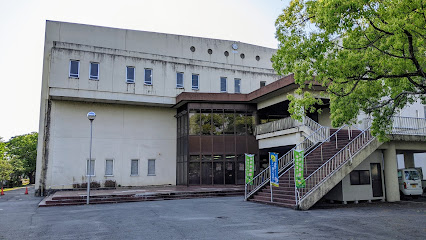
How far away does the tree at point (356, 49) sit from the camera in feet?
28.4

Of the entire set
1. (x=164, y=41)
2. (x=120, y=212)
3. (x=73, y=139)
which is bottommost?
(x=120, y=212)

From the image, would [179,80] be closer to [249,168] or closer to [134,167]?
[134,167]

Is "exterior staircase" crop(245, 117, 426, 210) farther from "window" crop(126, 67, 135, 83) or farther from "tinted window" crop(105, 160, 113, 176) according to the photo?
"window" crop(126, 67, 135, 83)

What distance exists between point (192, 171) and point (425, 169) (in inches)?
759

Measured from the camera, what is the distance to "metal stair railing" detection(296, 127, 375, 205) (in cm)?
1339

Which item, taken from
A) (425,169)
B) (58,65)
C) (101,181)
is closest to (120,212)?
(101,181)

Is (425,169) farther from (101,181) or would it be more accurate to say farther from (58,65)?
(58,65)

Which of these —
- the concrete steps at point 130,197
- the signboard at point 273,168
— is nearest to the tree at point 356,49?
the signboard at point 273,168

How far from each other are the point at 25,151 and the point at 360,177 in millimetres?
57729

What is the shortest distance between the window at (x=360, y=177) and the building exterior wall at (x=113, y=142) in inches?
569

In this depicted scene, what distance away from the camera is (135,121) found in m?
25.6

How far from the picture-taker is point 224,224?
969cm

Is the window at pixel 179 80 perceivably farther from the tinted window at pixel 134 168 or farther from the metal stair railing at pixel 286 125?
the metal stair railing at pixel 286 125

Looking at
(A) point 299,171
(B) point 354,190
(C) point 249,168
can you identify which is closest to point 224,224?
(A) point 299,171
